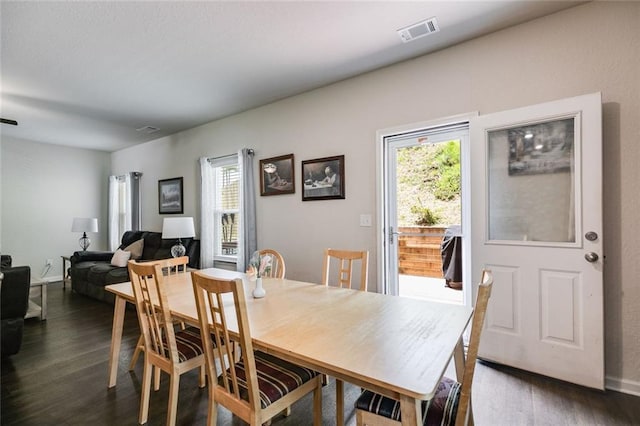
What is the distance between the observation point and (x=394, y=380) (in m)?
0.89

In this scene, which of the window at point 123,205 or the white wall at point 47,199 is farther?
the window at point 123,205

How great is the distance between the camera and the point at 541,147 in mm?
2195

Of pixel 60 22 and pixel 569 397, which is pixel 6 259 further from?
pixel 569 397

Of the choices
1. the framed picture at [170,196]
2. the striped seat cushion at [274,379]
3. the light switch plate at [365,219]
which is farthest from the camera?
the framed picture at [170,196]

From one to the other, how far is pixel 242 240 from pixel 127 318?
157 centimetres

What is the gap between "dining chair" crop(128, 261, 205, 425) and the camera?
1546 mm

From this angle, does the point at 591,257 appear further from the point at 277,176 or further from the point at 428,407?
the point at 277,176

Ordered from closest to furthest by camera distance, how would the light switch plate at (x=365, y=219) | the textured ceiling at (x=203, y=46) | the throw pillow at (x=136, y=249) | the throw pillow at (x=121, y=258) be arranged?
the textured ceiling at (x=203, y=46) → the light switch plate at (x=365, y=219) → the throw pillow at (x=121, y=258) → the throw pillow at (x=136, y=249)

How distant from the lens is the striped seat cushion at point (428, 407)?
112cm

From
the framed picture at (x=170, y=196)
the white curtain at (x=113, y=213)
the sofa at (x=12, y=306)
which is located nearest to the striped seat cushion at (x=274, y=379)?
the sofa at (x=12, y=306)

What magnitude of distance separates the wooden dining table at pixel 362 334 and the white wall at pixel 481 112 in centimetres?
132

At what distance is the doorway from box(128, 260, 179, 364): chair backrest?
1.90 metres

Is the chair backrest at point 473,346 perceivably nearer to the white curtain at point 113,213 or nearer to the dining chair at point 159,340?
the dining chair at point 159,340

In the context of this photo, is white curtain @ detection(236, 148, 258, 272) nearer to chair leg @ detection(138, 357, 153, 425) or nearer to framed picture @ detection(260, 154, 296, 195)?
framed picture @ detection(260, 154, 296, 195)
